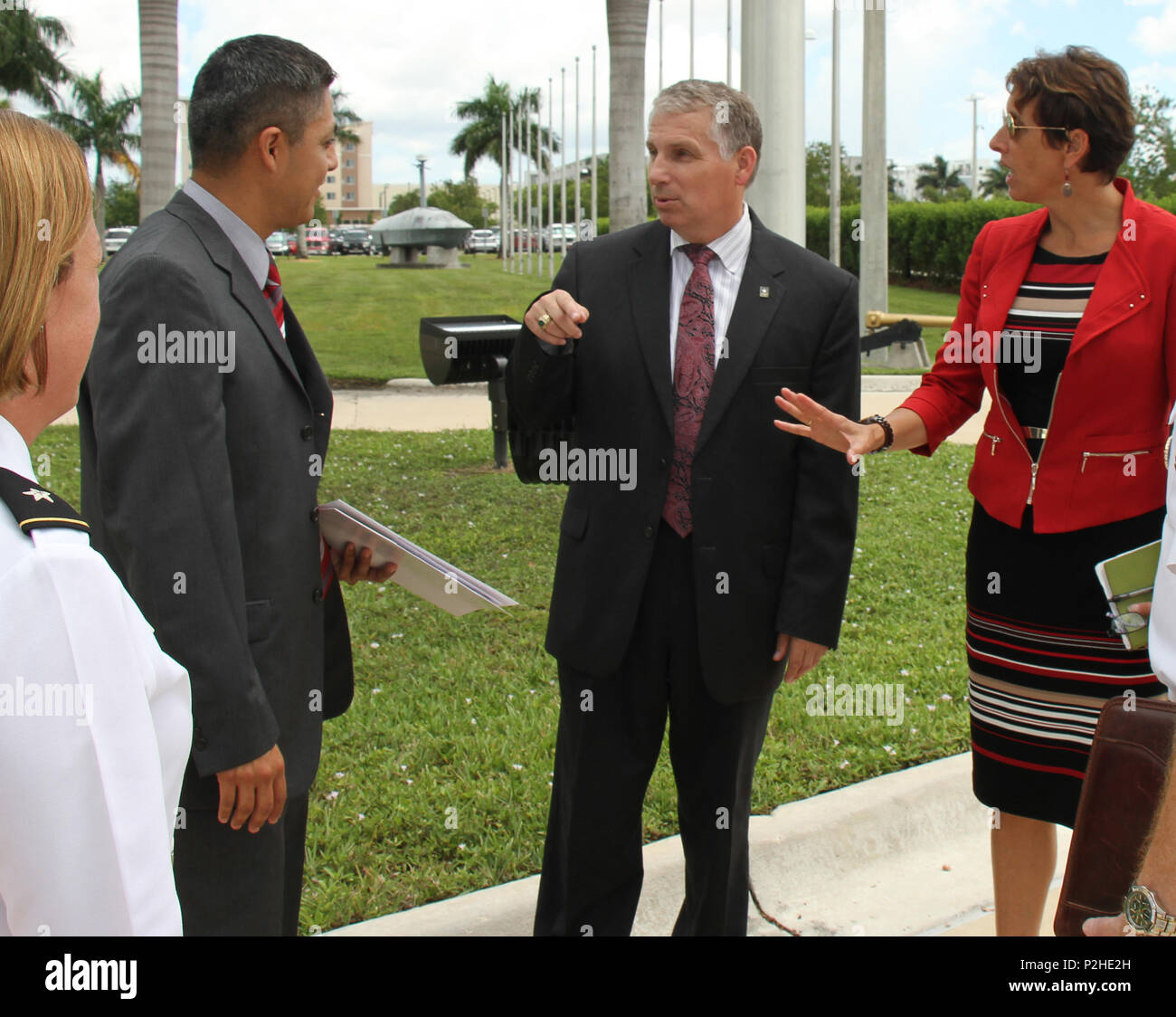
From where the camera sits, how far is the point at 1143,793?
6.40 feet

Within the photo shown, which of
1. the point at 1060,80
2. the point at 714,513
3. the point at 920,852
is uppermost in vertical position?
the point at 1060,80

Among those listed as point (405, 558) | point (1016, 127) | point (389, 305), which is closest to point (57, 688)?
point (405, 558)

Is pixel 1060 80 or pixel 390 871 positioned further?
pixel 390 871

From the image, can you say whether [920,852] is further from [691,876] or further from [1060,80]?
[1060,80]

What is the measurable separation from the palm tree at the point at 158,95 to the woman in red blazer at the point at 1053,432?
9.11 m

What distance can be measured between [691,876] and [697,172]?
1853 mm

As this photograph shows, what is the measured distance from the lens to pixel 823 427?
2928 millimetres

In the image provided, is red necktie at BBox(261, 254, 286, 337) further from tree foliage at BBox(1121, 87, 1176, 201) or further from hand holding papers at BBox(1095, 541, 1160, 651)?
tree foliage at BBox(1121, 87, 1176, 201)

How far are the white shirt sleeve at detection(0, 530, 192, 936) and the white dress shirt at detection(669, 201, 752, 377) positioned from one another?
2101mm

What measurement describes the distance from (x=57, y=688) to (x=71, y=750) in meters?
0.06
